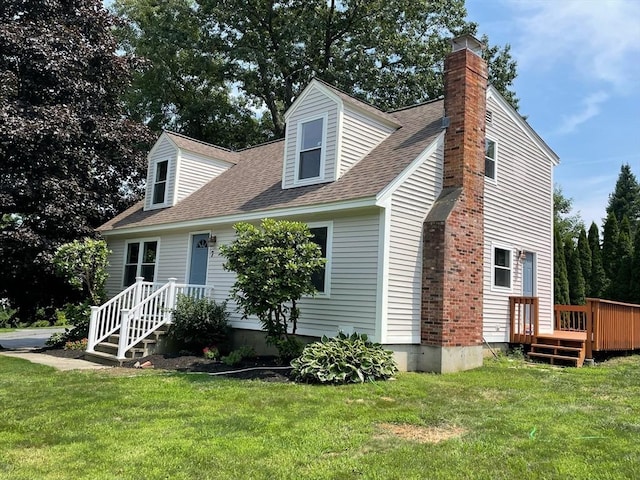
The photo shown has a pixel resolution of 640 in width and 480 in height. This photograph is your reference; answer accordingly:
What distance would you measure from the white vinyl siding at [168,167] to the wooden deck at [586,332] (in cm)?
1030

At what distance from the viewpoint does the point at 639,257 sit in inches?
748

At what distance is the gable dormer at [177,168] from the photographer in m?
15.4

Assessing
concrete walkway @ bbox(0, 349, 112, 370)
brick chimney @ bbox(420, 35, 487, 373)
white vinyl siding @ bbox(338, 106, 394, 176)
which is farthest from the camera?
white vinyl siding @ bbox(338, 106, 394, 176)

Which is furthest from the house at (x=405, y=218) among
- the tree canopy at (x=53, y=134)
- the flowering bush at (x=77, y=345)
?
the tree canopy at (x=53, y=134)

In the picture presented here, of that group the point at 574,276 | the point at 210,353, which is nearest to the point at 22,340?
the point at 210,353

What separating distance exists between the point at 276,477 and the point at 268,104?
81.4 ft

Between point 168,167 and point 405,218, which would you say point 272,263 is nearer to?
point 405,218

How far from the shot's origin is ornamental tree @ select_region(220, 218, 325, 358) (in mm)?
8547

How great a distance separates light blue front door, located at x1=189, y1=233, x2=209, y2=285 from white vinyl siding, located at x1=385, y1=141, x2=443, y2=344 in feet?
18.2

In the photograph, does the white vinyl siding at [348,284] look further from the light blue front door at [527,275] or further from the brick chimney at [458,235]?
the light blue front door at [527,275]

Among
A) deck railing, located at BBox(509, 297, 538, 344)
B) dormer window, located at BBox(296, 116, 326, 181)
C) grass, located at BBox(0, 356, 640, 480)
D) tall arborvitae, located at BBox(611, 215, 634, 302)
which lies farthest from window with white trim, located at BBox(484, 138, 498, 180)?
tall arborvitae, located at BBox(611, 215, 634, 302)

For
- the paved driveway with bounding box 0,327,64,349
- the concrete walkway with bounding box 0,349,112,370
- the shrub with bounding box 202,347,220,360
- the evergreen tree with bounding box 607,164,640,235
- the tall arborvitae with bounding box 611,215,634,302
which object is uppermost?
the evergreen tree with bounding box 607,164,640,235

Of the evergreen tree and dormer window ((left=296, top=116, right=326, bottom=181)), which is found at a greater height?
the evergreen tree

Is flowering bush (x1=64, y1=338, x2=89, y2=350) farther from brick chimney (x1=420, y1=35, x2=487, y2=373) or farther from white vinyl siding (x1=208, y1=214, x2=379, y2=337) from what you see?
brick chimney (x1=420, y1=35, x2=487, y2=373)
